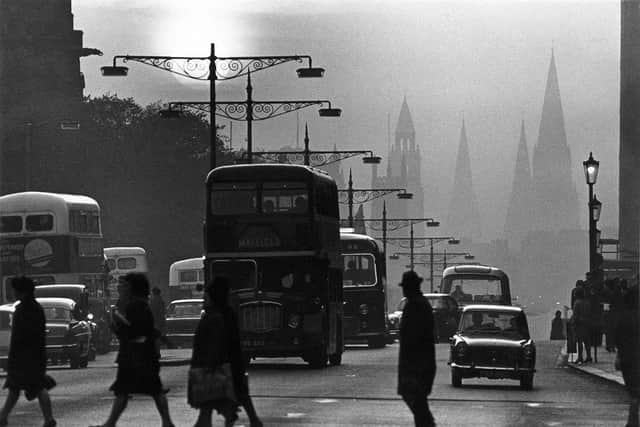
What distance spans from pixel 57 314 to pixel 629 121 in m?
88.0

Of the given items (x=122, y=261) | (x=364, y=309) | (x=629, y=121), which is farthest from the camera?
(x=629, y=121)

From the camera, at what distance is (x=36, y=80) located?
10494 centimetres

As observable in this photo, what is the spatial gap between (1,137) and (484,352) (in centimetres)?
7048

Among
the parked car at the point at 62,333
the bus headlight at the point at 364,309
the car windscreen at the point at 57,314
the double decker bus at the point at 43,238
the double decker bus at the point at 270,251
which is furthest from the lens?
the bus headlight at the point at 364,309

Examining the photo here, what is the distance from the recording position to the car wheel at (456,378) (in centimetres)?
3011

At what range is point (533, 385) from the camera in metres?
31.9

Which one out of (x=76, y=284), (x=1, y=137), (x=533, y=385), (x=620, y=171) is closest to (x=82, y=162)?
(x=1, y=137)

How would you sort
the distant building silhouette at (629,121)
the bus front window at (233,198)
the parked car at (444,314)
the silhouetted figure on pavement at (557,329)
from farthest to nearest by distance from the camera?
the distant building silhouette at (629,121), the silhouetted figure on pavement at (557,329), the parked car at (444,314), the bus front window at (233,198)

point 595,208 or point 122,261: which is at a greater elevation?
point 595,208

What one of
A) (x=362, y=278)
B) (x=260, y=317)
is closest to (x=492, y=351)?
(x=260, y=317)

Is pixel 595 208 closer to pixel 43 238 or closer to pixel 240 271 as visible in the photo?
pixel 43 238

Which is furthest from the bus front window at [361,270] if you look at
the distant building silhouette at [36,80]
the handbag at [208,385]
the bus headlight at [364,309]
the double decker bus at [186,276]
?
the distant building silhouette at [36,80]

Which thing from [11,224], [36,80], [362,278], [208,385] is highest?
[36,80]

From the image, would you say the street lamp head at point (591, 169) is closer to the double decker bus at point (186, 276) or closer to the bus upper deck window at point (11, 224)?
the bus upper deck window at point (11, 224)
